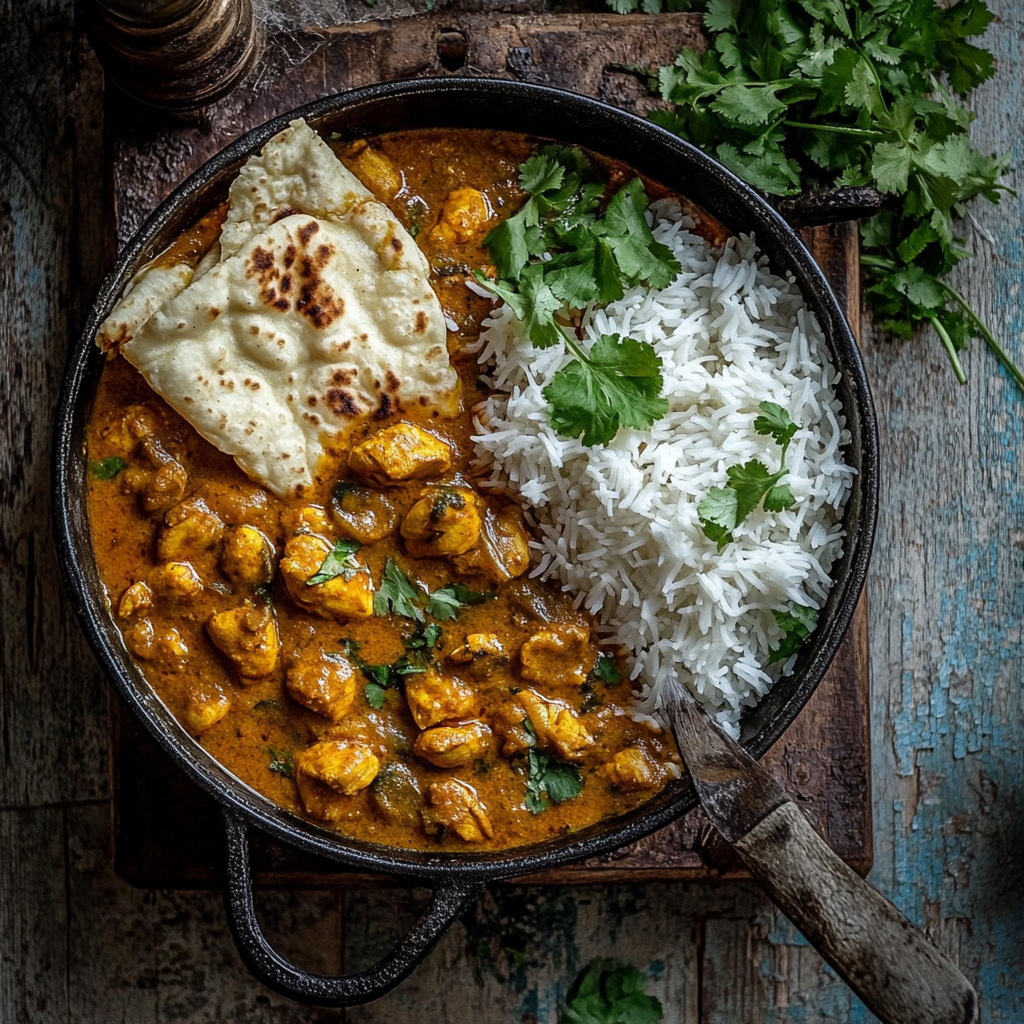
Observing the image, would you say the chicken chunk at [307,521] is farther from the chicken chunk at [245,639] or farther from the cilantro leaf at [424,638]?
the cilantro leaf at [424,638]

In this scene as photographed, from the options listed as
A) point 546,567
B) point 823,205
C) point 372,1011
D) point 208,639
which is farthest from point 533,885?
point 823,205

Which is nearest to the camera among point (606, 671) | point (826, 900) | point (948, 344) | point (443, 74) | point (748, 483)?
point (826, 900)

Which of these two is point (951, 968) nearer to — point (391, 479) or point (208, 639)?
point (391, 479)

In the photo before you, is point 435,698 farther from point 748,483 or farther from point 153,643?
point 748,483

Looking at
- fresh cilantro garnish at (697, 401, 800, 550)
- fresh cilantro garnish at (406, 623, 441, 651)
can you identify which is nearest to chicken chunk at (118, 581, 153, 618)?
fresh cilantro garnish at (406, 623, 441, 651)

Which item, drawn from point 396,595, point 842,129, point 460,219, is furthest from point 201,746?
point 842,129

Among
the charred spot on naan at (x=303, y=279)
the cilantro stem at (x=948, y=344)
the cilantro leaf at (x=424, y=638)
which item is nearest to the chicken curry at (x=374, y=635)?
the cilantro leaf at (x=424, y=638)

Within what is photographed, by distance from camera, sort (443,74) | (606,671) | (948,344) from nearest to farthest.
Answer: (606,671), (443,74), (948,344)
